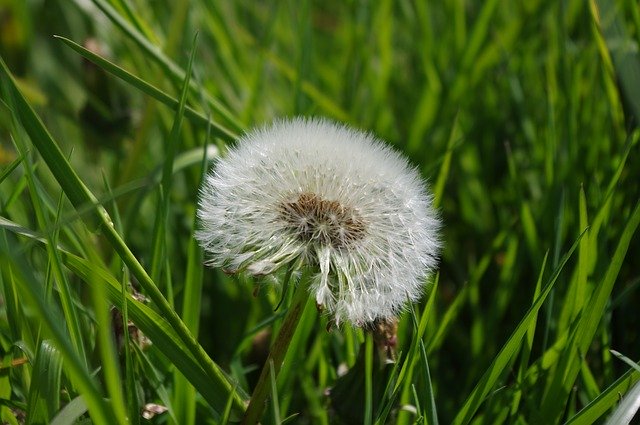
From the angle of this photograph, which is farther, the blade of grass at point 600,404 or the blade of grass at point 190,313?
the blade of grass at point 190,313

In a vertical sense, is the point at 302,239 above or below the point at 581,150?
below

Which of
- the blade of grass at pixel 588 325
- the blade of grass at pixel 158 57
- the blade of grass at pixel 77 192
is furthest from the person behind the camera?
the blade of grass at pixel 158 57

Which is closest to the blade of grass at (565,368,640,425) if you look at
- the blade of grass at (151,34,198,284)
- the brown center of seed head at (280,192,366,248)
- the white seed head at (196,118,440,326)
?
the white seed head at (196,118,440,326)

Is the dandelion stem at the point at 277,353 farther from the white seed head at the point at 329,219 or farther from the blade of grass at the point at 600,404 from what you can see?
the blade of grass at the point at 600,404

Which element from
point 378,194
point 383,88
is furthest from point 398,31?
point 378,194

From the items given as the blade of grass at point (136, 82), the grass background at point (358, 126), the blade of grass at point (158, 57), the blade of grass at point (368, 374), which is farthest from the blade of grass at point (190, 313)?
the blade of grass at point (158, 57)

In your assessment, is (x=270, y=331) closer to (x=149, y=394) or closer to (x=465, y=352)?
Result: (x=149, y=394)

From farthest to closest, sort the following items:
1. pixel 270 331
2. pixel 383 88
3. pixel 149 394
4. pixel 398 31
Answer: pixel 398 31 < pixel 383 88 < pixel 270 331 < pixel 149 394

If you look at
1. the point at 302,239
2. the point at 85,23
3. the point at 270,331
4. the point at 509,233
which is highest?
the point at 85,23
